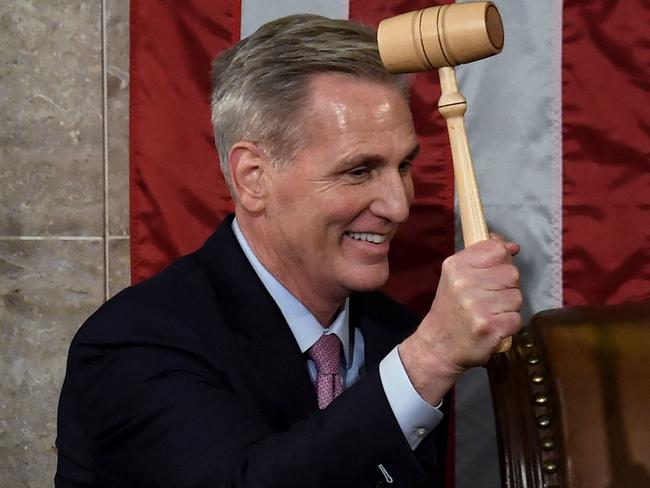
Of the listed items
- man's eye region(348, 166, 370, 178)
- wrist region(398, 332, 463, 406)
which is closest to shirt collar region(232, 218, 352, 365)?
man's eye region(348, 166, 370, 178)

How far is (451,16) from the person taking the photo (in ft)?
3.68

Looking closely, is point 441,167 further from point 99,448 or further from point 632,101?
point 99,448

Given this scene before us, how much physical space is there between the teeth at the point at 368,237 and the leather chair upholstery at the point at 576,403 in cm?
24

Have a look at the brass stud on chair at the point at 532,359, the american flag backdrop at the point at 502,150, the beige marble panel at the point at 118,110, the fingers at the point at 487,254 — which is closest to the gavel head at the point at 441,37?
the fingers at the point at 487,254

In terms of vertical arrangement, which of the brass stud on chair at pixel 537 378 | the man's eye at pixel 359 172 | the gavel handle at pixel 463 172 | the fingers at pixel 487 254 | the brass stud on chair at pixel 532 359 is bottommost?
the brass stud on chair at pixel 537 378

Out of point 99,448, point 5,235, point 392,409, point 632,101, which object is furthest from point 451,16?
point 5,235

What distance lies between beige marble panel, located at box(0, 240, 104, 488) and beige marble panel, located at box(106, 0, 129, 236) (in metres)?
0.09

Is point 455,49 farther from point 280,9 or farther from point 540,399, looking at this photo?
point 280,9

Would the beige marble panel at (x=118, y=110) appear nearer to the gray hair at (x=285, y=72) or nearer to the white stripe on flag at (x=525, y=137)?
the gray hair at (x=285, y=72)

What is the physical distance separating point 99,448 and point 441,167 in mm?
869

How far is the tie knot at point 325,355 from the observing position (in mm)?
1632

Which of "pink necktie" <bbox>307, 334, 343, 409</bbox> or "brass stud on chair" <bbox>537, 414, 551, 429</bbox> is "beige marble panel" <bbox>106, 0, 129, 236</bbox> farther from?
"brass stud on chair" <bbox>537, 414, 551, 429</bbox>

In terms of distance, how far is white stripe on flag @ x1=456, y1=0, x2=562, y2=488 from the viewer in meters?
1.95

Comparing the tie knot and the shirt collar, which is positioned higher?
the shirt collar
